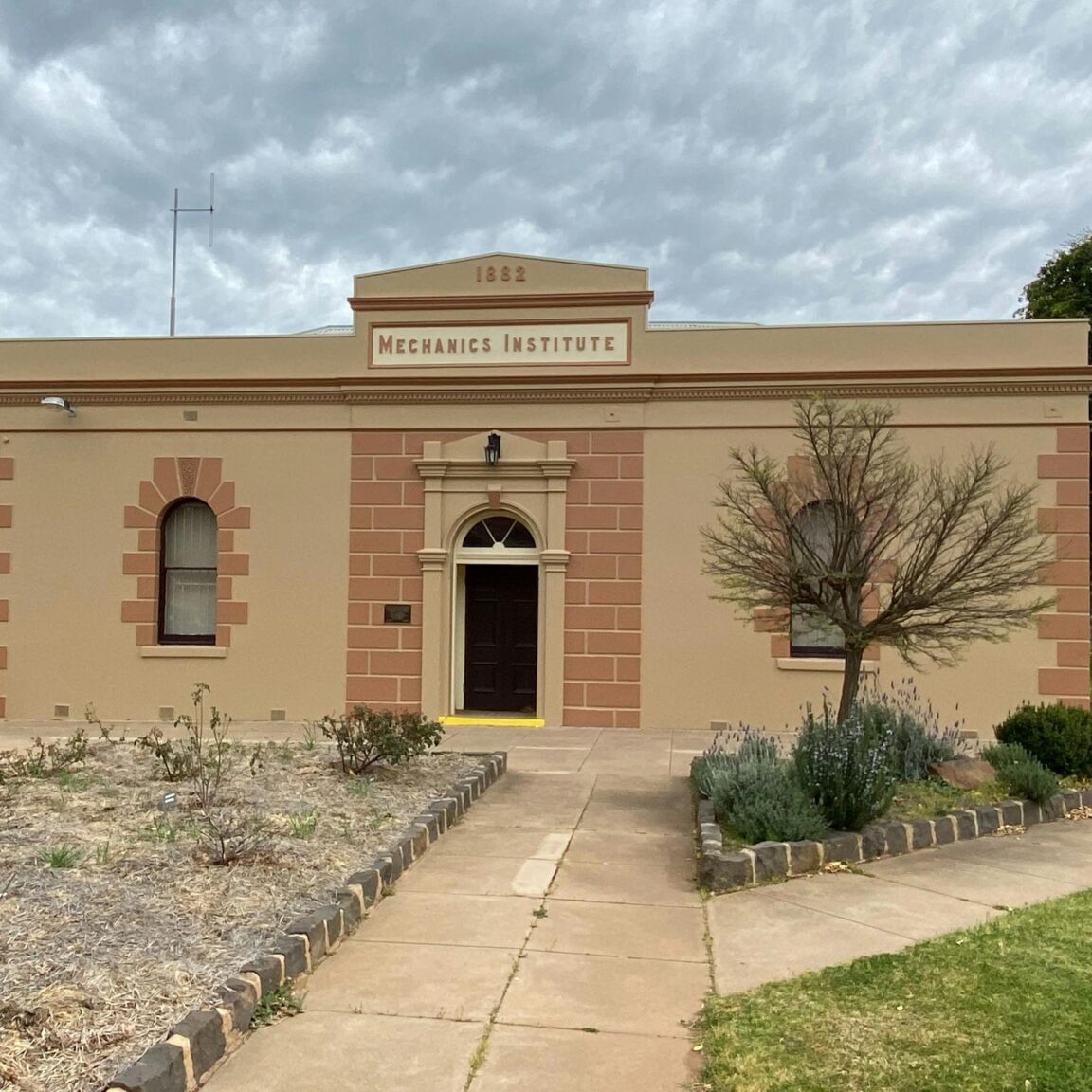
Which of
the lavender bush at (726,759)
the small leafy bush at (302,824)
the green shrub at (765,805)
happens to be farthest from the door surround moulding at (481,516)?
the small leafy bush at (302,824)

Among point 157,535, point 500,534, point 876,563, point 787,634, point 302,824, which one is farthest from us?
point 157,535

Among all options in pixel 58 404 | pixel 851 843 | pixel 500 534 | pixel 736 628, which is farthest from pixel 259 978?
pixel 58 404

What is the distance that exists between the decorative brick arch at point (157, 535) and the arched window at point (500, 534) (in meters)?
3.25

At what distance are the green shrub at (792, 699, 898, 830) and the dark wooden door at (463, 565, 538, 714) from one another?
676cm

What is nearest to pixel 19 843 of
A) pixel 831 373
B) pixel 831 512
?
pixel 831 512

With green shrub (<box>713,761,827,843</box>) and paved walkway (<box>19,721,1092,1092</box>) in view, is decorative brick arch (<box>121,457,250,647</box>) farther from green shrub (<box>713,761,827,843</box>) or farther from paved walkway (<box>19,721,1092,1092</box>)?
green shrub (<box>713,761,827,843</box>)

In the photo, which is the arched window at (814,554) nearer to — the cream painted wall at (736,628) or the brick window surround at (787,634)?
the brick window surround at (787,634)

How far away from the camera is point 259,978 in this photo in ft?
13.7

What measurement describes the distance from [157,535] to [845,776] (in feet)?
34.9

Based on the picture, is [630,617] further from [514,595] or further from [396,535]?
[396,535]

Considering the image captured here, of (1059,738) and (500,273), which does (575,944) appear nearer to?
(1059,738)

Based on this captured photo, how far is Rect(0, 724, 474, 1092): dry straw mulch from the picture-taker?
3.62m

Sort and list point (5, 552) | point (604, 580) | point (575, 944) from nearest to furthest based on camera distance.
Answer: point (575, 944)
point (604, 580)
point (5, 552)

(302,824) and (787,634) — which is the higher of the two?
(787,634)
